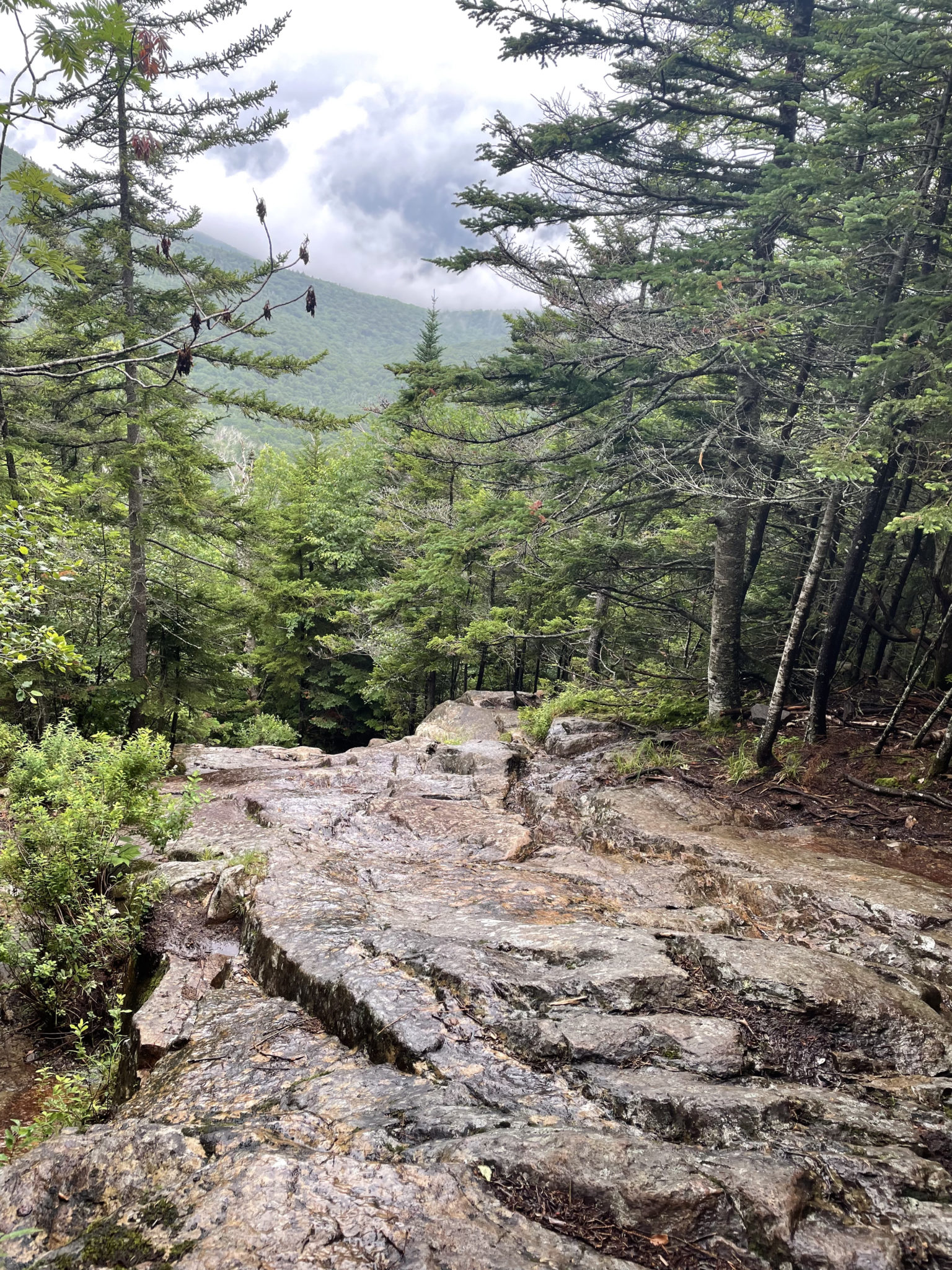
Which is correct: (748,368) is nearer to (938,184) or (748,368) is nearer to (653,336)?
(653,336)

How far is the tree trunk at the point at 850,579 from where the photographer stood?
8.29m

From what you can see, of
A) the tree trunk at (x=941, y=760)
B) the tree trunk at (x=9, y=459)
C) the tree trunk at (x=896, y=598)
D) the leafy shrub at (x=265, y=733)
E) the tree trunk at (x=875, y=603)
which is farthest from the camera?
the leafy shrub at (x=265, y=733)

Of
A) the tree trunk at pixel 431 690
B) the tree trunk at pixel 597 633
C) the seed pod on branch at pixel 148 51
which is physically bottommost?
the tree trunk at pixel 431 690

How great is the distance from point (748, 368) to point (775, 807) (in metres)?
5.77

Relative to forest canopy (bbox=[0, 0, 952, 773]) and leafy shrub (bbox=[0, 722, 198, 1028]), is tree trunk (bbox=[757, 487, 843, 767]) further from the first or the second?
leafy shrub (bbox=[0, 722, 198, 1028])

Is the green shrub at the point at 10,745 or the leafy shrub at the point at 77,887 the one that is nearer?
the leafy shrub at the point at 77,887

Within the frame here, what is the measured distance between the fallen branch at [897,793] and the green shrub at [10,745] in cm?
895

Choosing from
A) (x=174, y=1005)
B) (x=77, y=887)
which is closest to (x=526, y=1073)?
(x=174, y=1005)

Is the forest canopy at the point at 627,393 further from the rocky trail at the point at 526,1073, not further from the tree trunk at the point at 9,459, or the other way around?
the rocky trail at the point at 526,1073

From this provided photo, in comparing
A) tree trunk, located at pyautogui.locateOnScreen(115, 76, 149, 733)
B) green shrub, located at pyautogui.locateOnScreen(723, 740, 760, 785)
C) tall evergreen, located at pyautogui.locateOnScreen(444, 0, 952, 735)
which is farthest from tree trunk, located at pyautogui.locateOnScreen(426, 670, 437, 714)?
green shrub, located at pyautogui.locateOnScreen(723, 740, 760, 785)

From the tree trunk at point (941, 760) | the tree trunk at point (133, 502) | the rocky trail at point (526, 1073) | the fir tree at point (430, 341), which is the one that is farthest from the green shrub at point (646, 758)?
the fir tree at point (430, 341)

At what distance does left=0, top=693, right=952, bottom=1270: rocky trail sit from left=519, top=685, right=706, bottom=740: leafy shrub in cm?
443

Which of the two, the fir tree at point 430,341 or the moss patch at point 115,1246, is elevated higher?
the fir tree at point 430,341

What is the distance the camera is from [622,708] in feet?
41.2
